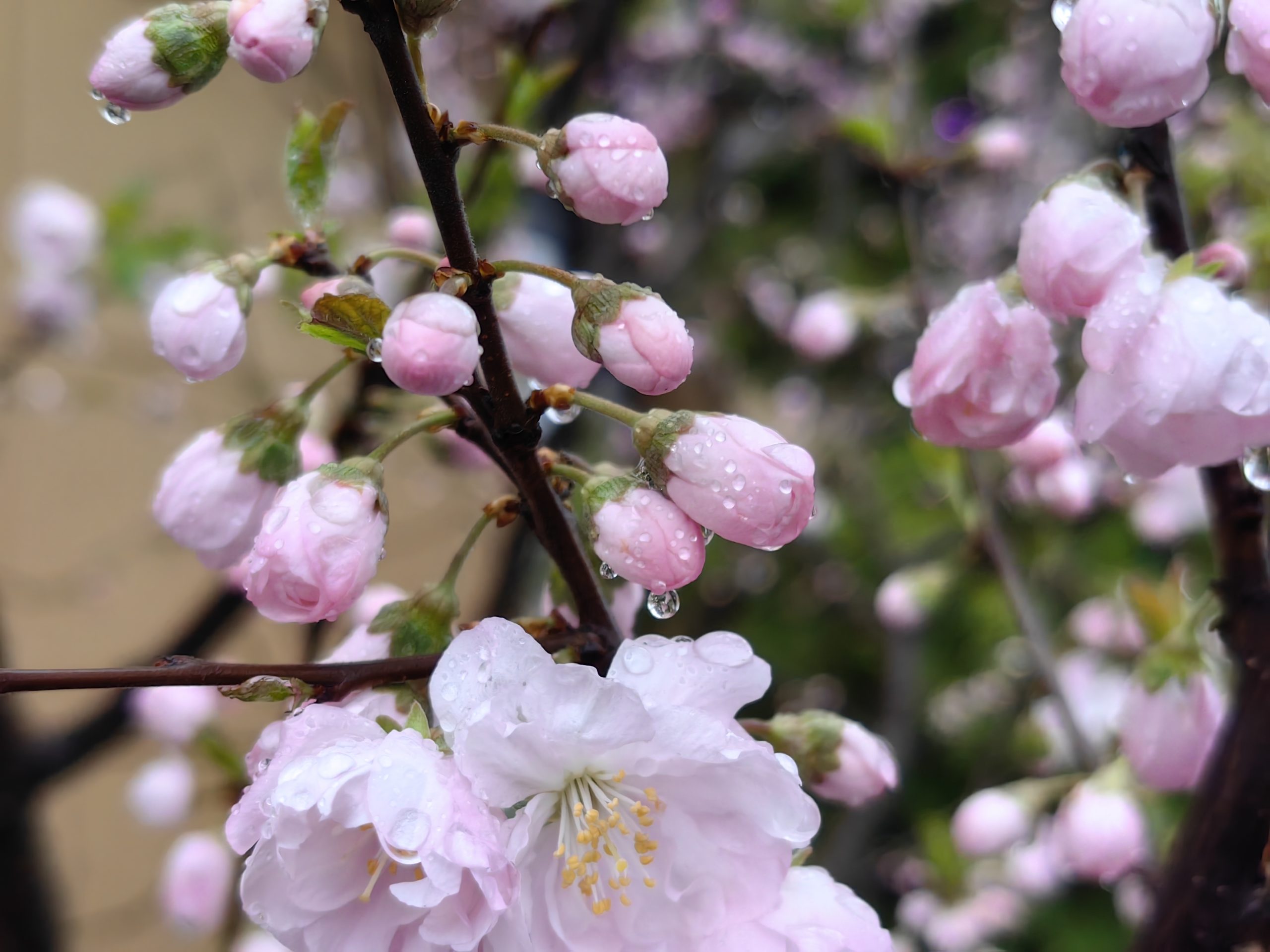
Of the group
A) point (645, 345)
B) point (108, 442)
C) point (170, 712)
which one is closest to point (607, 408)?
point (645, 345)

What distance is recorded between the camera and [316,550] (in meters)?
0.34

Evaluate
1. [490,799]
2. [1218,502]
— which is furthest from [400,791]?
[1218,502]

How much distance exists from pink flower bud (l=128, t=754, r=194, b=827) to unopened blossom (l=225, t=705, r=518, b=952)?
3.91 ft

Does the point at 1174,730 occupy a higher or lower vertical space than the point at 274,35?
lower

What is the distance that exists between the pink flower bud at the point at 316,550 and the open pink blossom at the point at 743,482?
0.39 ft

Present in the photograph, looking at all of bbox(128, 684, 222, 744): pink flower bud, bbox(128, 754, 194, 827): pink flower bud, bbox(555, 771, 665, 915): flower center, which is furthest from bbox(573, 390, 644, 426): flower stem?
bbox(128, 754, 194, 827): pink flower bud

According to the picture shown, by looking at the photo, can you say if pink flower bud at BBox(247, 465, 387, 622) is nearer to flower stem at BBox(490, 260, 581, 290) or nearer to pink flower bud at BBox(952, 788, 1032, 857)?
flower stem at BBox(490, 260, 581, 290)

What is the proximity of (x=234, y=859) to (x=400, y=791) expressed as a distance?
84 centimetres

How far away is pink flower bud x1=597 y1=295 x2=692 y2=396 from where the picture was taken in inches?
13.6

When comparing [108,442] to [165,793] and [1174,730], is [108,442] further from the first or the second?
[1174,730]

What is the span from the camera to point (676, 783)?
376 millimetres

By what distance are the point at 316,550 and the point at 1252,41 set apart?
417mm

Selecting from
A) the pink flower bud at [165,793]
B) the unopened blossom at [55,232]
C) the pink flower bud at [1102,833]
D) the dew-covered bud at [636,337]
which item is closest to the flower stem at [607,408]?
the dew-covered bud at [636,337]

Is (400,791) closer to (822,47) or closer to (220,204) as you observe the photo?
(822,47)
